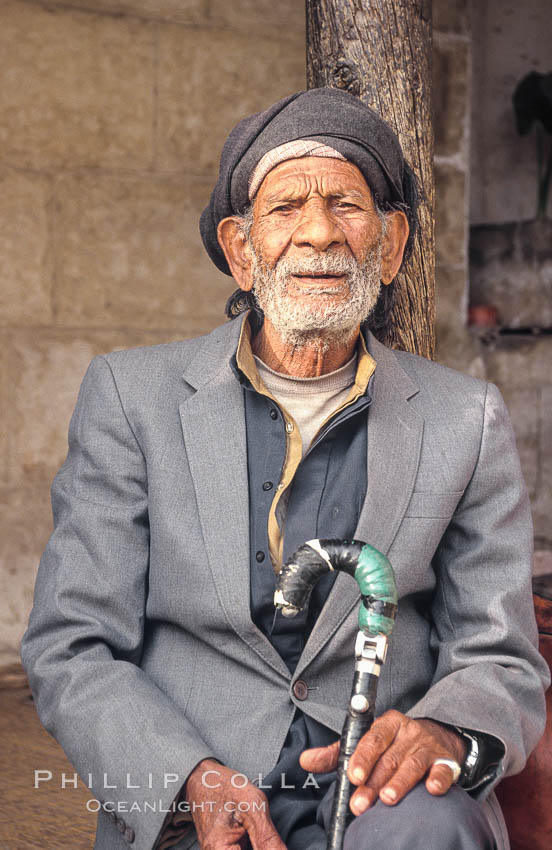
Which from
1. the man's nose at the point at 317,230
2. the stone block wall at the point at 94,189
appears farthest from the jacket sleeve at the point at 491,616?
the stone block wall at the point at 94,189

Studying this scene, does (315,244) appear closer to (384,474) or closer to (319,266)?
(319,266)

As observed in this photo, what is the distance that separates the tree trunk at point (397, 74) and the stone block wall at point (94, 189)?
5.34ft

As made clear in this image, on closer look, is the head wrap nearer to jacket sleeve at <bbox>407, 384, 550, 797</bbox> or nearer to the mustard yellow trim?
the mustard yellow trim

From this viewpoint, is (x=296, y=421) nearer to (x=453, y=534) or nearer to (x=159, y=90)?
(x=453, y=534)

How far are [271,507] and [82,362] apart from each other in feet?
7.87

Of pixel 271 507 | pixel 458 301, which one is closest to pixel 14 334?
pixel 458 301

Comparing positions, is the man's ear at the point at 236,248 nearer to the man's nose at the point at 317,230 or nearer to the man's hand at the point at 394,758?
the man's nose at the point at 317,230

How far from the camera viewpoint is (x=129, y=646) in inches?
75.9

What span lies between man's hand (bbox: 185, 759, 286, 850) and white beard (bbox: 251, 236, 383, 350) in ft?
2.83

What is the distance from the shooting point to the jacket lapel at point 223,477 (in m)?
1.88

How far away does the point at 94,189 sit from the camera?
417cm

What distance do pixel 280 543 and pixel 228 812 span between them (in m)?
0.50

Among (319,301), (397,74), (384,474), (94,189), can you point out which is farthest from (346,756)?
(94,189)

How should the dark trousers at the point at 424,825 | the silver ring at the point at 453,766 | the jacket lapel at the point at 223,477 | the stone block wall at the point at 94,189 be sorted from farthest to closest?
the stone block wall at the point at 94,189
the jacket lapel at the point at 223,477
the silver ring at the point at 453,766
the dark trousers at the point at 424,825
